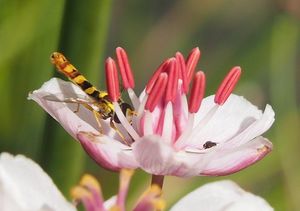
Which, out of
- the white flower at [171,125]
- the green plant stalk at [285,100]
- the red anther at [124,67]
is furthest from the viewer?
the green plant stalk at [285,100]

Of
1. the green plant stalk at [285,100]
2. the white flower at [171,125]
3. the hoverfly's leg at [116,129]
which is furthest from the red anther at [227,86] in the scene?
the green plant stalk at [285,100]

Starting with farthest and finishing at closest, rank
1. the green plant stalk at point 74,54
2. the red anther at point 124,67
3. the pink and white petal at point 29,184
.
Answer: the green plant stalk at point 74,54 → the red anther at point 124,67 → the pink and white petal at point 29,184

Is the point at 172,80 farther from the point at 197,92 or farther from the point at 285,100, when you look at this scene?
the point at 285,100

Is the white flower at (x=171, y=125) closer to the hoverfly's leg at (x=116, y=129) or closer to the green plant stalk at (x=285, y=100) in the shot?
the hoverfly's leg at (x=116, y=129)

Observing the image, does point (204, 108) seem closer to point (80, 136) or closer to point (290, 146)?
point (80, 136)

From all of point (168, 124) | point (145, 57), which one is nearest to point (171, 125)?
point (168, 124)

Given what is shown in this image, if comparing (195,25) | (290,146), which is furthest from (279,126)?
(195,25)
